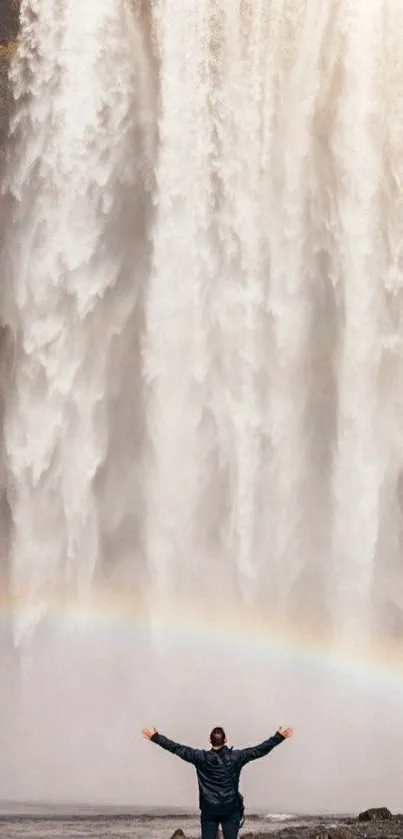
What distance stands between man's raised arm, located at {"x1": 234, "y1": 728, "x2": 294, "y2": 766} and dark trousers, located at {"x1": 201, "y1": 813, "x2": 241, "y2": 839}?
422 millimetres

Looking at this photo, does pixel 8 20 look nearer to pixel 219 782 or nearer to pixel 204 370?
pixel 204 370

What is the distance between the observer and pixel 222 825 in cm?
894

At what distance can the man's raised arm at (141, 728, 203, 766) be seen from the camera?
28.3 feet

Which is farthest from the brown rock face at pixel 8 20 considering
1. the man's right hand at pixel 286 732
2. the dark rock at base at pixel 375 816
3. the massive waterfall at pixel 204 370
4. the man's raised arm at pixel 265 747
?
the man's right hand at pixel 286 732

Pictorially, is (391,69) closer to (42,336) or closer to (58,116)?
(58,116)

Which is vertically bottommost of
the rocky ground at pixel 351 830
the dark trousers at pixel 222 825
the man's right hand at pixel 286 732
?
the rocky ground at pixel 351 830

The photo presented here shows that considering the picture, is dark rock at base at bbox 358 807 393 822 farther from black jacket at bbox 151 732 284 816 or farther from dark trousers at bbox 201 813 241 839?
black jacket at bbox 151 732 284 816

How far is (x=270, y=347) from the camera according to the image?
23469mm

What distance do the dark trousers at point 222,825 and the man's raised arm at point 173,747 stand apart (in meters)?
0.45

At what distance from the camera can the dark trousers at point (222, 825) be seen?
29.1 ft

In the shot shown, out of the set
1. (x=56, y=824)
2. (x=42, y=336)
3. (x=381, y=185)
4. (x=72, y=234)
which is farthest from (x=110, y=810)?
(x=381, y=185)

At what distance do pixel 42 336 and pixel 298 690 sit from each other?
837 centimetres

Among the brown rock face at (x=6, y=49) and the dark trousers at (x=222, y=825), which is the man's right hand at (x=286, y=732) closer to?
the dark trousers at (x=222, y=825)

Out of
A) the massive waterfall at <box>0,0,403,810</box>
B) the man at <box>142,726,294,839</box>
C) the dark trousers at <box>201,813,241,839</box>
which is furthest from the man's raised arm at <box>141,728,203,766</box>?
the massive waterfall at <box>0,0,403,810</box>
